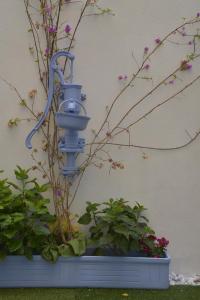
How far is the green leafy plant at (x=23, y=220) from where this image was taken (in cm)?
274

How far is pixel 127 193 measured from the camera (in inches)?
125

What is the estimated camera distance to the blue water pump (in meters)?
2.82

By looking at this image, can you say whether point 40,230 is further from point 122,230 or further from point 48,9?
point 48,9

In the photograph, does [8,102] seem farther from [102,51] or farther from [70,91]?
[102,51]

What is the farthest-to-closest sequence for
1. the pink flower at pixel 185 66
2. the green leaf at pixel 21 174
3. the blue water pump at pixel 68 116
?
the pink flower at pixel 185 66, the green leaf at pixel 21 174, the blue water pump at pixel 68 116

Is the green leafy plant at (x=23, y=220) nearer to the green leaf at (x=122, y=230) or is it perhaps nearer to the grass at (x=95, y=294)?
the grass at (x=95, y=294)

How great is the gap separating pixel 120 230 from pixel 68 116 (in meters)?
0.80

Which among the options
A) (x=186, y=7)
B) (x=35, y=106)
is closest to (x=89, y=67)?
(x=35, y=106)

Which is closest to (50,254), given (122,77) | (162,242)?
(162,242)

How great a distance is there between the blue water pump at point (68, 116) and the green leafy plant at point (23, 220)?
0.26m

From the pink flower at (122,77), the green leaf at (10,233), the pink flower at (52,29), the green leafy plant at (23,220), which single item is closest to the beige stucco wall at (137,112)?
the pink flower at (122,77)

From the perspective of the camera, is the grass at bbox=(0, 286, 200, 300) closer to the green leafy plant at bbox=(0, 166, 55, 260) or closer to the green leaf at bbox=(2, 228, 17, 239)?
the green leafy plant at bbox=(0, 166, 55, 260)

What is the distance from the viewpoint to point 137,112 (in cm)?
314

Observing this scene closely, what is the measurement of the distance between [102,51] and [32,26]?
1.70 feet
